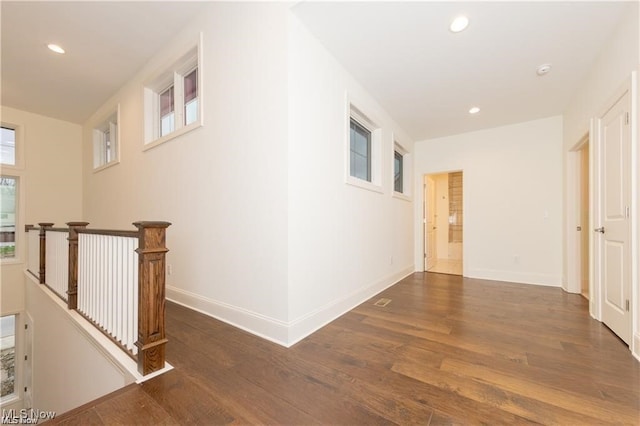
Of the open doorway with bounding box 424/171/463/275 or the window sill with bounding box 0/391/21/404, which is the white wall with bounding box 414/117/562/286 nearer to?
the open doorway with bounding box 424/171/463/275

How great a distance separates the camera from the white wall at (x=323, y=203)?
7.02 ft

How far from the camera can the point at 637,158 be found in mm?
1921

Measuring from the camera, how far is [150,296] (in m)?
1.64

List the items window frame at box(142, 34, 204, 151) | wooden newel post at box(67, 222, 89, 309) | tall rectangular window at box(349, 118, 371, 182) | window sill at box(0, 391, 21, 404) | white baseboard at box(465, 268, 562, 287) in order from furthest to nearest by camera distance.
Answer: window sill at box(0, 391, 21, 404) → white baseboard at box(465, 268, 562, 287) → tall rectangular window at box(349, 118, 371, 182) → window frame at box(142, 34, 204, 151) → wooden newel post at box(67, 222, 89, 309)

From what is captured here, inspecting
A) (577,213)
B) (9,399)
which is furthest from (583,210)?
(9,399)

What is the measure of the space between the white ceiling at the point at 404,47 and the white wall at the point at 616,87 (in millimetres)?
107

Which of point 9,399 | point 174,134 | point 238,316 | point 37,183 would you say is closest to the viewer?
point 238,316

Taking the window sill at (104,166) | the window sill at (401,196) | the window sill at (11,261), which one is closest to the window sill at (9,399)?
the window sill at (11,261)

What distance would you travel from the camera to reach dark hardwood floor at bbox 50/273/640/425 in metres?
1.31

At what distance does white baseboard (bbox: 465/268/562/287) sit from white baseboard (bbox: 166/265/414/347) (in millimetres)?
2591

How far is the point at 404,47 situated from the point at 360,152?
52.0 inches

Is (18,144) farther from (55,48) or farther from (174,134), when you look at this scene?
(174,134)

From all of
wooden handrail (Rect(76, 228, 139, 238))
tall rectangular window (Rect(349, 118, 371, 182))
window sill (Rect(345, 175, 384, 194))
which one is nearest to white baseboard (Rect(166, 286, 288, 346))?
wooden handrail (Rect(76, 228, 139, 238))

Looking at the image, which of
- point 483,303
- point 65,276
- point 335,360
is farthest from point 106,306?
point 483,303
